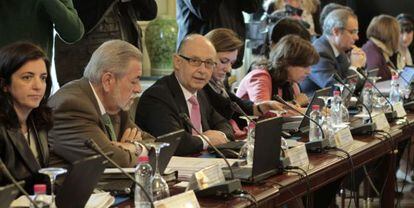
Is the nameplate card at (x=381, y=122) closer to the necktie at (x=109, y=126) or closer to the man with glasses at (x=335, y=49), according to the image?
the man with glasses at (x=335, y=49)

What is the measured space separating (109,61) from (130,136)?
0.33 m

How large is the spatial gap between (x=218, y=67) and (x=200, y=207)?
195 cm

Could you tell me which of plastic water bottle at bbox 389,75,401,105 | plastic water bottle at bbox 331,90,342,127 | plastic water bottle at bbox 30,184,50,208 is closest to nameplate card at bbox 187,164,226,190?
plastic water bottle at bbox 30,184,50,208

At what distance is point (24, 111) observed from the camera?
9.92 feet

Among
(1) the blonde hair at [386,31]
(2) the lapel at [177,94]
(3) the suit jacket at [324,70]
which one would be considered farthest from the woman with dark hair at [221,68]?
(1) the blonde hair at [386,31]

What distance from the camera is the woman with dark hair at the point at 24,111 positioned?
9.52 ft

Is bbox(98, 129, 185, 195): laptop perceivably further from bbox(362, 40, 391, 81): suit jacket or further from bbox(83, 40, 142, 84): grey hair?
bbox(362, 40, 391, 81): suit jacket

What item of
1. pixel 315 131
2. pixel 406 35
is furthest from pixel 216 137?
pixel 406 35

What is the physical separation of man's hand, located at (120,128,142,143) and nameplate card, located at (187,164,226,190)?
70 cm

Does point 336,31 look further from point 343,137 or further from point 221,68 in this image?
point 343,137

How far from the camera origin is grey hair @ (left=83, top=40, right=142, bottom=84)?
3432mm

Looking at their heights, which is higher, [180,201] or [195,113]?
[180,201]

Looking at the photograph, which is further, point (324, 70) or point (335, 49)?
point (335, 49)

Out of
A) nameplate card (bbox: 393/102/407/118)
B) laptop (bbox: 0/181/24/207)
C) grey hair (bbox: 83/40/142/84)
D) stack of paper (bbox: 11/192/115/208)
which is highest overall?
grey hair (bbox: 83/40/142/84)
